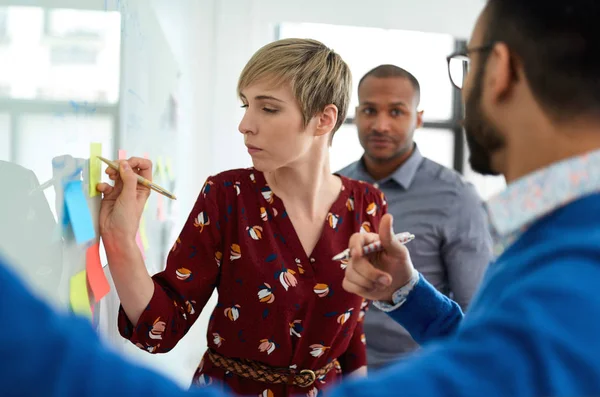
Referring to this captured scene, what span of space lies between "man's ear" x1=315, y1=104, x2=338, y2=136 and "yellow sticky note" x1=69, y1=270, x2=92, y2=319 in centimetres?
64

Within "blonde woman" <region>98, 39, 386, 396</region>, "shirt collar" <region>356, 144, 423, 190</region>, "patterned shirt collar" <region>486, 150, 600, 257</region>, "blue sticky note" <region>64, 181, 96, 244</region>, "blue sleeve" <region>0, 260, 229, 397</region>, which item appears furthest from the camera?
"shirt collar" <region>356, 144, 423, 190</region>

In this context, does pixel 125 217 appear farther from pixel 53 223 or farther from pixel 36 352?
pixel 36 352

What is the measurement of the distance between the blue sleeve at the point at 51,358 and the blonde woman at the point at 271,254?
2.45 feet

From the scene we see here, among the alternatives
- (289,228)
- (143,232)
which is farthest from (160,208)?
(289,228)

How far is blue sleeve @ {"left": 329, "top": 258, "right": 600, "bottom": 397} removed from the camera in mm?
465

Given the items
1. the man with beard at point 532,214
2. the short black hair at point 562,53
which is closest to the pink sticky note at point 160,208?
the man with beard at point 532,214

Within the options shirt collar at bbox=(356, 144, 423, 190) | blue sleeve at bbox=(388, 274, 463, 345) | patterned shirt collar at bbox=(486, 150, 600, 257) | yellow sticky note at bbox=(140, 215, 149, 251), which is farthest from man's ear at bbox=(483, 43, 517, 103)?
shirt collar at bbox=(356, 144, 423, 190)

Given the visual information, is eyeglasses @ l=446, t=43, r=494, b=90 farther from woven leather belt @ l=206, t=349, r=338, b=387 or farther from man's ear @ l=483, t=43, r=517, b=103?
woven leather belt @ l=206, t=349, r=338, b=387

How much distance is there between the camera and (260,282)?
1297 millimetres

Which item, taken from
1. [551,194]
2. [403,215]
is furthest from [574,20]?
[403,215]

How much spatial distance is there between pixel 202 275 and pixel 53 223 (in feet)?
1.41

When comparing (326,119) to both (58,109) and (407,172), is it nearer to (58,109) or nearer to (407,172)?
(58,109)

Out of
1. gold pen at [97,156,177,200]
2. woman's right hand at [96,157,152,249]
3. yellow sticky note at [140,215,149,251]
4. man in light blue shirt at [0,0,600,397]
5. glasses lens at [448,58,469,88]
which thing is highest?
glasses lens at [448,58,469,88]

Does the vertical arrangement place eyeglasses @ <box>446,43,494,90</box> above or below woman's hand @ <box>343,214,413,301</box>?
above
